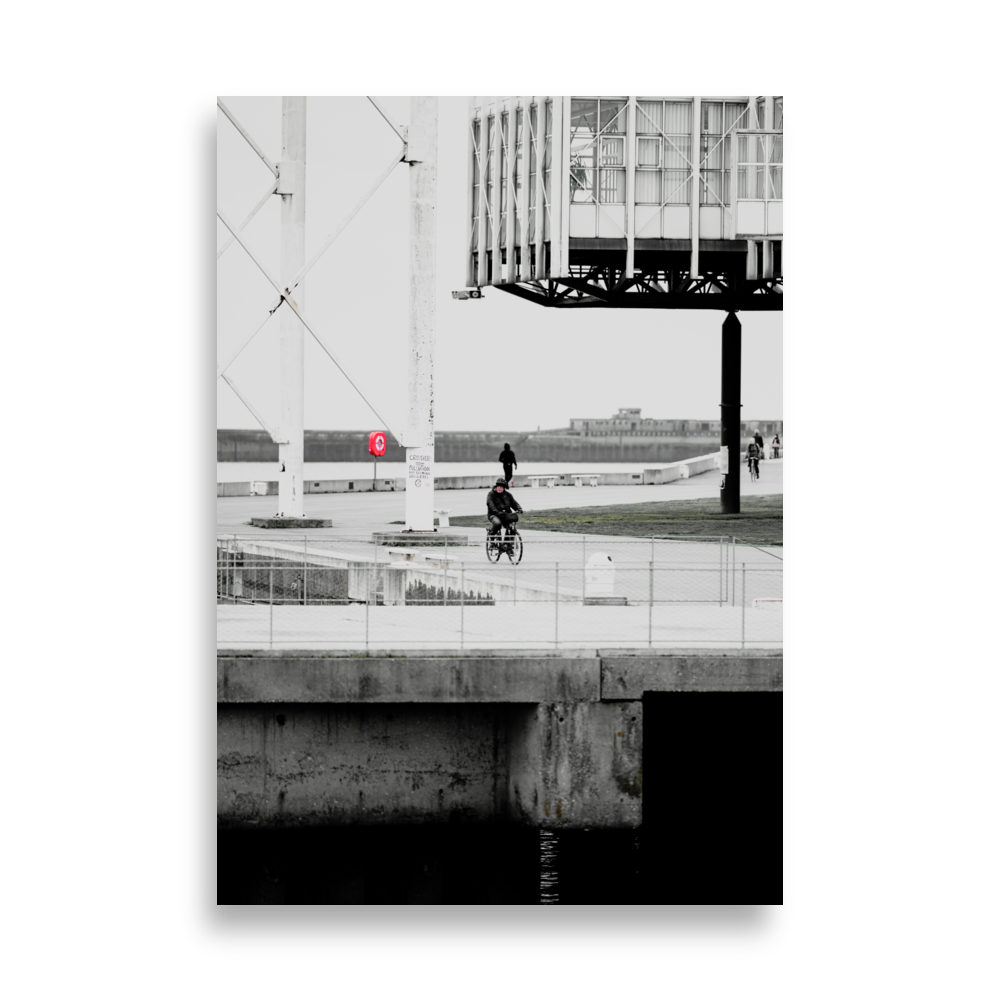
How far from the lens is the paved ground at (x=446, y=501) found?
36531 mm

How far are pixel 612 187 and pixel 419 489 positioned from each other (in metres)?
12.5

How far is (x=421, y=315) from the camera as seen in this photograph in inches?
1131

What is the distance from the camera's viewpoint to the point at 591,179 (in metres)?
37.7

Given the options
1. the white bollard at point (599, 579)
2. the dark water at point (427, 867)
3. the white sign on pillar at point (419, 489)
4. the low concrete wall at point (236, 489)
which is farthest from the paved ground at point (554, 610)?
the low concrete wall at point (236, 489)

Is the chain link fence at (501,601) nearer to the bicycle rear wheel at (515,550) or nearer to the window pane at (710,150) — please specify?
the bicycle rear wheel at (515,550)

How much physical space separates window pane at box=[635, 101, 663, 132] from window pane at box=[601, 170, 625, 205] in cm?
126

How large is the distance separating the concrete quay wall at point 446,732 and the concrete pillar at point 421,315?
495 inches

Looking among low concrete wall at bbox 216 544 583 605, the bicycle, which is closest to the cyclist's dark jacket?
the bicycle

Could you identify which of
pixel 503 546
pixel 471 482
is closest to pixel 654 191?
pixel 503 546

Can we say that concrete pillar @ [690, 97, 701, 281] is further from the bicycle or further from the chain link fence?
the bicycle

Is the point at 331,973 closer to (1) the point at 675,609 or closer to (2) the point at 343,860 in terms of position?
(2) the point at 343,860

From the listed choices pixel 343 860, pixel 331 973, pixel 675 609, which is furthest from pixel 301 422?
pixel 331 973
